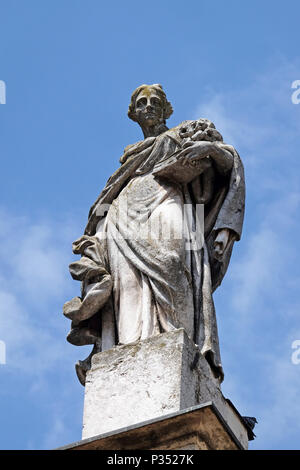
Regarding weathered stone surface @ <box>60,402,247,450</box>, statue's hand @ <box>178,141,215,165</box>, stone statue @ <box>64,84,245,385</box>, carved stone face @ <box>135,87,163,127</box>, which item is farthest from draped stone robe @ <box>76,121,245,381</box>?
weathered stone surface @ <box>60,402,247,450</box>

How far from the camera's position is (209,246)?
13.3 metres

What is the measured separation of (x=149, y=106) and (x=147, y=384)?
3.92 m

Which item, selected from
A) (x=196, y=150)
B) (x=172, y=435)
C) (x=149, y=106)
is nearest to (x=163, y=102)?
(x=149, y=106)

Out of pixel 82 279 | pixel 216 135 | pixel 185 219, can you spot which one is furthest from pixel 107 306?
pixel 216 135

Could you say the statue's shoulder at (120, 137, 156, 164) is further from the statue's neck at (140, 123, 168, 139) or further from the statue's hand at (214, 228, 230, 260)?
the statue's hand at (214, 228, 230, 260)

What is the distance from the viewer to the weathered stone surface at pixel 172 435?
10.7 metres

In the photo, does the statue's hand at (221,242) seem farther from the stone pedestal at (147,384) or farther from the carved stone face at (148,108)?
the carved stone face at (148,108)

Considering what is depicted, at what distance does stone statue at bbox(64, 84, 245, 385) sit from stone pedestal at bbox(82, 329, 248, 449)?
268 mm

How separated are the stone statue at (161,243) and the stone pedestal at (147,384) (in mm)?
268

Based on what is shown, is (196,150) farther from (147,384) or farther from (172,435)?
(172,435)

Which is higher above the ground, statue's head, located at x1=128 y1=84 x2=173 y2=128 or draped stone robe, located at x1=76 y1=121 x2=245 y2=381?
→ statue's head, located at x1=128 y1=84 x2=173 y2=128

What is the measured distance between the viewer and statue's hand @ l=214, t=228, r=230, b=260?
42.9 feet

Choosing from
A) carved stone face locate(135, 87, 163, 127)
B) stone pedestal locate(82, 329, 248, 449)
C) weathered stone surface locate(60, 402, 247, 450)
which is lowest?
weathered stone surface locate(60, 402, 247, 450)
